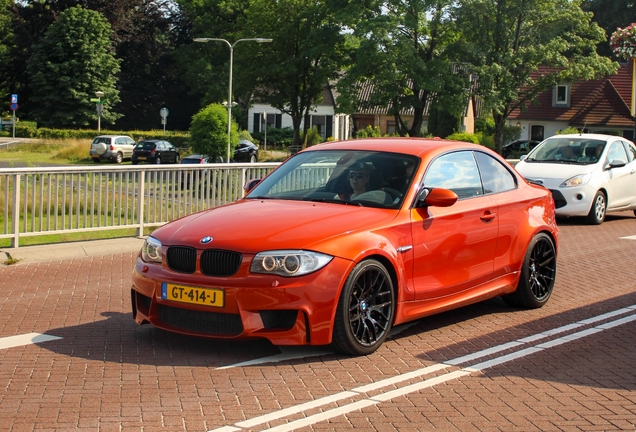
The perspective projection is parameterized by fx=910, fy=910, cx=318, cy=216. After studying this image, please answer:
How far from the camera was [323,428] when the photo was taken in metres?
5.00

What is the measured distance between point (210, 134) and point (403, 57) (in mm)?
13160

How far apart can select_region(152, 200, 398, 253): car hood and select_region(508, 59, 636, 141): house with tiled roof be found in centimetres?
6145

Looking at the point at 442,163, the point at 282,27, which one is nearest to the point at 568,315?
the point at 442,163

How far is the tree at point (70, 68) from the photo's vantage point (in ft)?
246

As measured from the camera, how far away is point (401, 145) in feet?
25.9

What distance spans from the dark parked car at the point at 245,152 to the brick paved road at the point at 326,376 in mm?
47609

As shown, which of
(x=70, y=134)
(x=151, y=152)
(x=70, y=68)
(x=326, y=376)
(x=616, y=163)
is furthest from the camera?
(x=70, y=68)

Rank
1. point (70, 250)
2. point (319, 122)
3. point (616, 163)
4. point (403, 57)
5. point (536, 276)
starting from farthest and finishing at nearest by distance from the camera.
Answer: point (319, 122), point (403, 57), point (616, 163), point (70, 250), point (536, 276)

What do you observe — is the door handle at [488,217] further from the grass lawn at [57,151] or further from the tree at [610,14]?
the tree at [610,14]

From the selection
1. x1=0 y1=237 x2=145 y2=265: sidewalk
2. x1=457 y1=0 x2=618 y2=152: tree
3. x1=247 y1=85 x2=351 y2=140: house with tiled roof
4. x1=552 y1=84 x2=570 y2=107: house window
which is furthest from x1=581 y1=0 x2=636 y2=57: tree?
x1=0 y1=237 x2=145 y2=265: sidewalk

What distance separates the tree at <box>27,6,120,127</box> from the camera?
246 ft

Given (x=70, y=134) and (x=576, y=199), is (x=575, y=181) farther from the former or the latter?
(x=70, y=134)

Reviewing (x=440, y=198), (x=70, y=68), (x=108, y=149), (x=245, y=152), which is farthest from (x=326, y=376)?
(x=70, y=68)

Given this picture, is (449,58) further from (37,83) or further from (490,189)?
(490,189)
